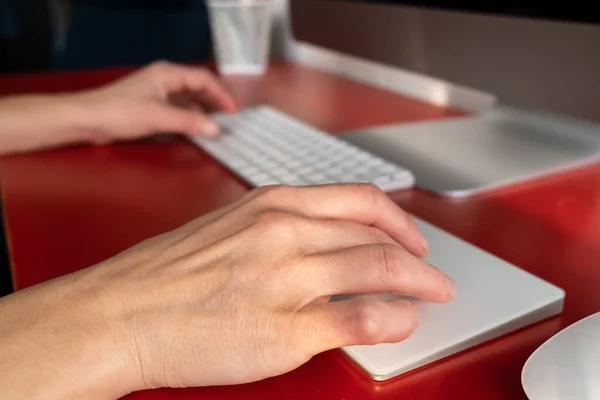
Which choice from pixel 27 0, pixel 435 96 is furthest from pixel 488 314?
pixel 27 0

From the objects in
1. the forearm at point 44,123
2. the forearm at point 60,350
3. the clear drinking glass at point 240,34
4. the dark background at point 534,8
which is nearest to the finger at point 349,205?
the forearm at point 60,350

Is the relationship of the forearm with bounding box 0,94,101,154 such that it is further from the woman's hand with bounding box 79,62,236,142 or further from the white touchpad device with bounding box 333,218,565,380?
the white touchpad device with bounding box 333,218,565,380

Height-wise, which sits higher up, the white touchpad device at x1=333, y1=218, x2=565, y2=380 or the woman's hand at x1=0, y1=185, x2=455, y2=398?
the woman's hand at x1=0, y1=185, x2=455, y2=398

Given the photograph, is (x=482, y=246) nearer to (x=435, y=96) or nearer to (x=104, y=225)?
(x=104, y=225)

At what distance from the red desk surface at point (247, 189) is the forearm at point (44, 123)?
2 cm

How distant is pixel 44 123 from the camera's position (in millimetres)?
734

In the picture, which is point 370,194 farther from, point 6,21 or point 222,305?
point 6,21

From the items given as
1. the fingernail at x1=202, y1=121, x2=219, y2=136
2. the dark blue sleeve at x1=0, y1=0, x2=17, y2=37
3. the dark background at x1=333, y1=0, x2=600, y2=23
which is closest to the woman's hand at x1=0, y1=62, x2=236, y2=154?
the fingernail at x1=202, y1=121, x2=219, y2=136

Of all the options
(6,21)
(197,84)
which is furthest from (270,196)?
(6,21)

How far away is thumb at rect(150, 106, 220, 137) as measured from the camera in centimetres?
74

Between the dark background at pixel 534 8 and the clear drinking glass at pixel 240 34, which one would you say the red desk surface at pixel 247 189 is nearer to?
the dark background at pixel 534 8

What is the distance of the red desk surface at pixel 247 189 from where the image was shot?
35cm

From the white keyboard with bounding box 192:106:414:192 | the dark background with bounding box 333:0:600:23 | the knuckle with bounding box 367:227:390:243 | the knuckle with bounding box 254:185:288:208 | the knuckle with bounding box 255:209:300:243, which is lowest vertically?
the white keyboard with bounding box 192:106:414:192

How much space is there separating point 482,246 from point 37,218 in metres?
0.39
